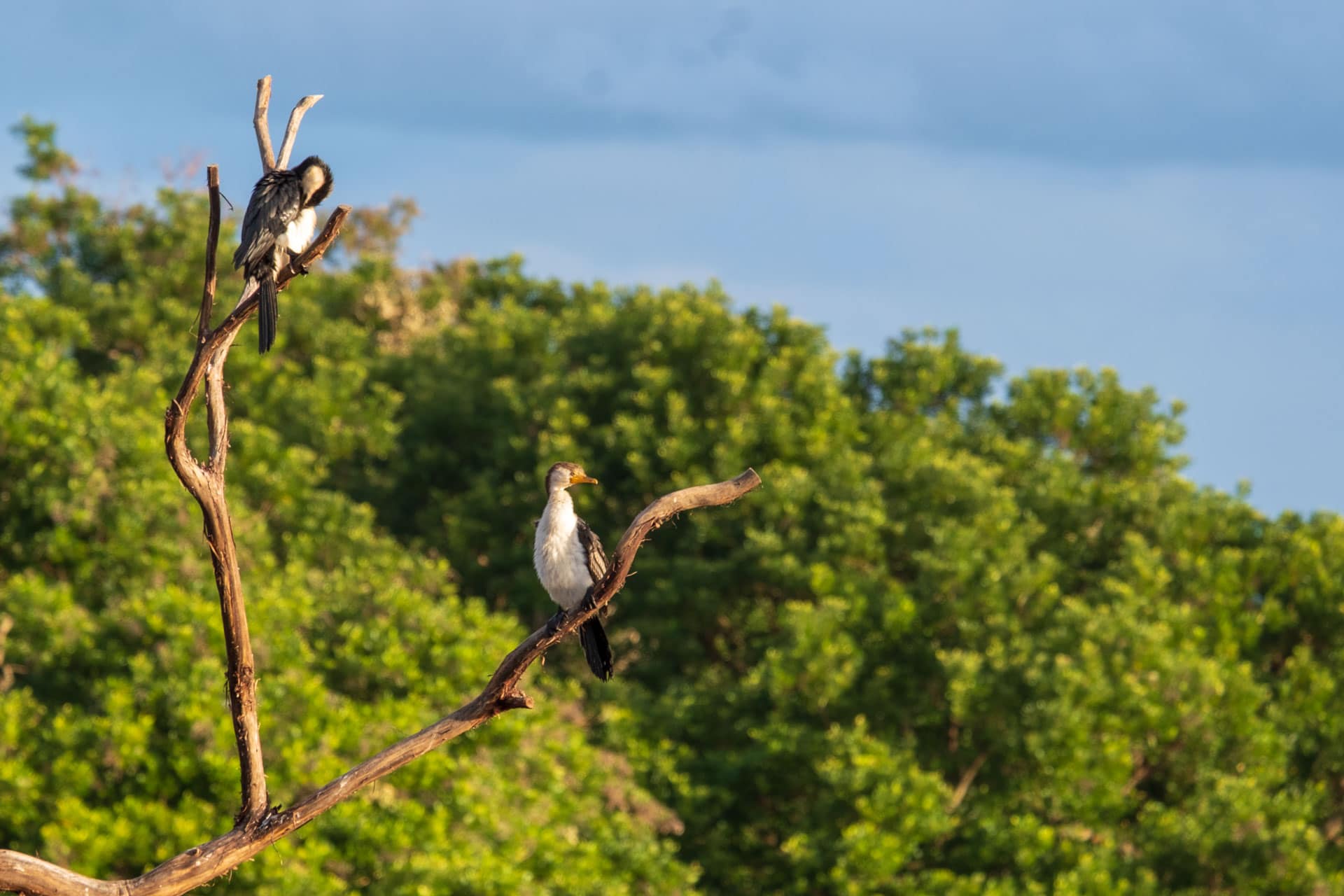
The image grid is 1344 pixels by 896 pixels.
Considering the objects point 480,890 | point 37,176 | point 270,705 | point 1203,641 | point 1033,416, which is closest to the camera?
point 480,890

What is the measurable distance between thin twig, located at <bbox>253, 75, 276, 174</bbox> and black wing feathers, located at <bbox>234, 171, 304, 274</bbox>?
0.84 ft

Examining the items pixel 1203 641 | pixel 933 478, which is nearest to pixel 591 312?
pixel 933 478

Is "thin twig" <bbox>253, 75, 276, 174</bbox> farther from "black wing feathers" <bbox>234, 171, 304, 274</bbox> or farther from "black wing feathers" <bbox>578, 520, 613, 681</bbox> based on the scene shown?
"black wing feathers" <bbox>578, 520, 613, 681</bbox>

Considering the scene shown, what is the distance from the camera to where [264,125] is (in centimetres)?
770

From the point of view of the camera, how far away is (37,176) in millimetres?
31016

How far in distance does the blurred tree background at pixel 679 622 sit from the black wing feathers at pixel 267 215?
27.6 feet

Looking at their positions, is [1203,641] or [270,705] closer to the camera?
[270,705]

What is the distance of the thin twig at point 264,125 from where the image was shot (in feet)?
24.7

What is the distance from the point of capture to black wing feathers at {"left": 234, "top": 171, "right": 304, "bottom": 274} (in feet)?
28.1

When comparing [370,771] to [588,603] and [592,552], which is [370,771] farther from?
[592,552]

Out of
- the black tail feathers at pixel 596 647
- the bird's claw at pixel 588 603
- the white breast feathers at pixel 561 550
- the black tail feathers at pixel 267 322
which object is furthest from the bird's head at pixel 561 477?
the bird's claw at pixel 588 603

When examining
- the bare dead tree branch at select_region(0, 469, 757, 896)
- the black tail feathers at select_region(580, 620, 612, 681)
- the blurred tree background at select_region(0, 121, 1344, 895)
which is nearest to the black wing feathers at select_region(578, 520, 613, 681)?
the black tail feathers at select_region(580, 620, 612, 681)

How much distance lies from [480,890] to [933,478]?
10084mm

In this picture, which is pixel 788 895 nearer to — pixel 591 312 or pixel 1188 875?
pixel 1188 875
